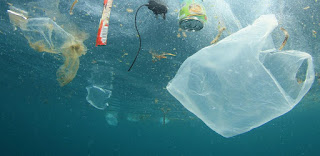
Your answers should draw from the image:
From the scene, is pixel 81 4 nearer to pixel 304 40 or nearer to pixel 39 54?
pixel 39 54

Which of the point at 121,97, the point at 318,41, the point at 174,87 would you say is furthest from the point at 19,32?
the point at 318,41

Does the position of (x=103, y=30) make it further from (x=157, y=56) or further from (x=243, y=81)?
(x=157, y=56)

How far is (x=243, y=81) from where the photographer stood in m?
2.42

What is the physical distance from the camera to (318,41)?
655cm

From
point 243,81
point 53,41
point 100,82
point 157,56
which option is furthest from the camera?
point 100,82

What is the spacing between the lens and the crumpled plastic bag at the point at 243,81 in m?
2.32

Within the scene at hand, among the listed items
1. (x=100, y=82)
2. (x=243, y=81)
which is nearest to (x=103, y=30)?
(x=243, y=81)

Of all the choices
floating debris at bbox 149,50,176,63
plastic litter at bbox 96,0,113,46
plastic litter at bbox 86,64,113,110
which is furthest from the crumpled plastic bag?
plastic litter at bbox 86,64,113,110

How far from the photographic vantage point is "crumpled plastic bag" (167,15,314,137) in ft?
7.62

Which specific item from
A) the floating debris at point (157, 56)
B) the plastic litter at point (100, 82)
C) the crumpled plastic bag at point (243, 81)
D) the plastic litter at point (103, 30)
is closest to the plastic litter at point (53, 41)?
the plastic litter at point (103, 30)

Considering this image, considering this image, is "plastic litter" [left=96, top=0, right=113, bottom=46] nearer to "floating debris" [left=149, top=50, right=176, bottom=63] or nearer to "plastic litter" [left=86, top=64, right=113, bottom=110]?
"floating debris" [left=149, top=50, right=176, bottom=63]

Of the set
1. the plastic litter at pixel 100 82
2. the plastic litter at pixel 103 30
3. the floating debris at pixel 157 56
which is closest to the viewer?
the plastic litter at pixel 103 30

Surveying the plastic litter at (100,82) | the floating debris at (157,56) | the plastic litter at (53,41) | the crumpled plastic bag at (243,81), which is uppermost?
the crumpled plastic bag at (243,81)

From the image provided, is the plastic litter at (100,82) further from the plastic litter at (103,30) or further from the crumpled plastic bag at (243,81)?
the crumpled plastic bag at (243,81)
